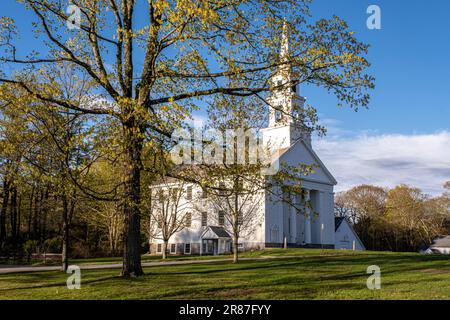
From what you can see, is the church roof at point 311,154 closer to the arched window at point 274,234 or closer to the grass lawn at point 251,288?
the arched window at point 274,234

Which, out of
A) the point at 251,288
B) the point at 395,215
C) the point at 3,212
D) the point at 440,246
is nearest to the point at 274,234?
the point at 3,212

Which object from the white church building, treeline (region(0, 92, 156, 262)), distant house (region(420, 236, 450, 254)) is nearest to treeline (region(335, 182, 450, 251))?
distant house (region(420, 236, 450, 254))

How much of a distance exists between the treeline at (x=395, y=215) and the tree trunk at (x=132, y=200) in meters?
58.4

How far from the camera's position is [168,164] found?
52.4 ft

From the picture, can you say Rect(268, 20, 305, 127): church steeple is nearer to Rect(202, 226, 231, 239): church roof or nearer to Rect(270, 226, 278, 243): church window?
Rect(270, 226, 278, 243): church window

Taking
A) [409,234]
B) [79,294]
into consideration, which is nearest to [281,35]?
[79,294]

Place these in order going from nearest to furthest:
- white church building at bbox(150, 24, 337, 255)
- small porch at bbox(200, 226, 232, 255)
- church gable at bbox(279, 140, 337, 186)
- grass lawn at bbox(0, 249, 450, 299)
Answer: grass lawn at bbox(0, 249, 450, 299)
white church building at bbox(150, 24, 337, 255)
small porch at bbox(200, 226, 232, 255)
church gable at bbox(279, 140, 337, 186)

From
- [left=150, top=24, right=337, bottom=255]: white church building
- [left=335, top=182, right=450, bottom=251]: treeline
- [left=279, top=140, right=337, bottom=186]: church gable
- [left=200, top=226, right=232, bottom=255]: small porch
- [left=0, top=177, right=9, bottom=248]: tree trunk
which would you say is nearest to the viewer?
[left=0, top=177, right=9, bottom=248]: tree trunk

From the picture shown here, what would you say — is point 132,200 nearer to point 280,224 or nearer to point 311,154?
point 280,224

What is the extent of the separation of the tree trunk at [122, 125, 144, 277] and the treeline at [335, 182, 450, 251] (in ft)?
192

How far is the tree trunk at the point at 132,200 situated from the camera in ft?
46.9

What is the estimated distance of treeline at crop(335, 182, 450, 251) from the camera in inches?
2721

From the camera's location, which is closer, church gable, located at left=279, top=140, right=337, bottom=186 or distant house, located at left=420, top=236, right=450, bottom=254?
church gable, located at left=279, top=140, right=337, bottom=186

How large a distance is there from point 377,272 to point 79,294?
997cm
